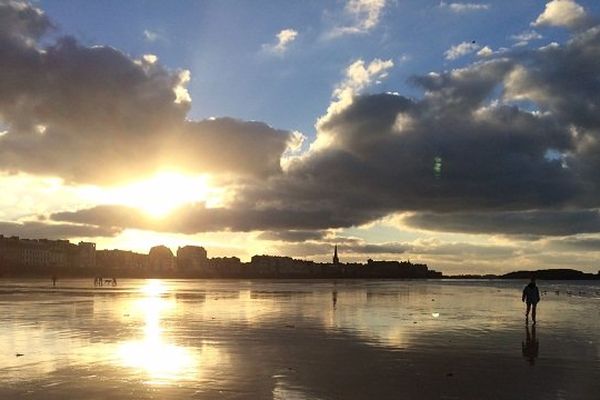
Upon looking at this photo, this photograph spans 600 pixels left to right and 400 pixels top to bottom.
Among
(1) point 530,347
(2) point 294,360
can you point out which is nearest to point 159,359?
(2) point 294,360

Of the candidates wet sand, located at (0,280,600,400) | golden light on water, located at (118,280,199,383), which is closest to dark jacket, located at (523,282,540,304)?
wet sand, located at (0,280,600,400)

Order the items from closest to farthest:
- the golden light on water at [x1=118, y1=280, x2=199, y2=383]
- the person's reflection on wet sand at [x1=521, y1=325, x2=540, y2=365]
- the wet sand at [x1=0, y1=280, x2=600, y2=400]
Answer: the wet sand at [x1=0, y1=280, x2=600, y2=400], the golden light on water at [x1=118, y1=280, x2=199, y2=383], the person's reflection on wet sand at [x1=521, y1=325, x2=540, y2=365]

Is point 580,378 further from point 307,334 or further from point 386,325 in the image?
point 386,325

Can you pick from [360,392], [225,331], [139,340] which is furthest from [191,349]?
[360,392]

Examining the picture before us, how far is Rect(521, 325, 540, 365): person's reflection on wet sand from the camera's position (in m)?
18.4

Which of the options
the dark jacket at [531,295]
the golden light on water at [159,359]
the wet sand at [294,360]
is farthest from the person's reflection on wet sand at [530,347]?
the golden light on water at [159,359]

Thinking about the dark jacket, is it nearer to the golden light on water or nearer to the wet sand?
the wet sand

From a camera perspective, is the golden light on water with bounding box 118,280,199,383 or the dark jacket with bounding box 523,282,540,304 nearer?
the golden light on water with bounding box 118,280,199,383

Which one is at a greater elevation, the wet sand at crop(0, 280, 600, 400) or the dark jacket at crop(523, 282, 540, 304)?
the dark jacket at crop(523, 282, 540, 304)

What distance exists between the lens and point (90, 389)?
42.3ft

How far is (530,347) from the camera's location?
20781mm

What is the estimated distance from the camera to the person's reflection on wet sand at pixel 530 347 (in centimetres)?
1836

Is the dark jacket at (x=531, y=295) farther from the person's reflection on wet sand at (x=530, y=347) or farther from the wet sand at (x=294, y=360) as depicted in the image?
the person's reflection on wet sand at (x=530, y=347)

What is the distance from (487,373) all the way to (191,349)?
9.28 metres
